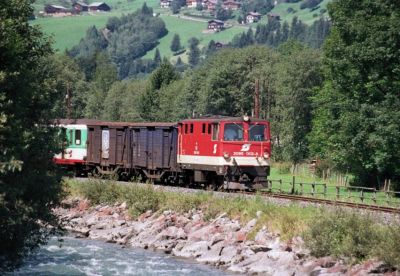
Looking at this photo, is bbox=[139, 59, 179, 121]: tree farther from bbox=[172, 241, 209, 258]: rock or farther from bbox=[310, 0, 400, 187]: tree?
bbox=[172, 241, 209, 258]: rock

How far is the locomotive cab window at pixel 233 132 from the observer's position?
3934 centimetres

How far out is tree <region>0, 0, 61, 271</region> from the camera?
2084 cm

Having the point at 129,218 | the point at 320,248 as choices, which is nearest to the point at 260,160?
the point at 129,218

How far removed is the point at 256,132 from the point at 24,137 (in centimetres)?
2064

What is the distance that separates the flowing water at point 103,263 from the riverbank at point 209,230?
3.04 feet

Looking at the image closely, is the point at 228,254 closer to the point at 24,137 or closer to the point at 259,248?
the point at 259,248

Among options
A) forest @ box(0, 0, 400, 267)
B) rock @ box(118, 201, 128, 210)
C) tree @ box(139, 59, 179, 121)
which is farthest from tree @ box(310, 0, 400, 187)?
tree @ box(139, 59, 179, 121)

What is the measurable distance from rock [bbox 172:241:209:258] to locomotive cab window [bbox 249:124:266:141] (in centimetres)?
925

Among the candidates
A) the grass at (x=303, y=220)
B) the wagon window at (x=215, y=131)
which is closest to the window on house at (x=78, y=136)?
the grass at (x=303, y=220)

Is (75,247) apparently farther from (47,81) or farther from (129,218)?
(47,81)

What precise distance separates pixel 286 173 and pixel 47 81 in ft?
147

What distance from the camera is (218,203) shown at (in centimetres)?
3466

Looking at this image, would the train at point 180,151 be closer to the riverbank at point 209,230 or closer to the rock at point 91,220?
the rock at point 91,220

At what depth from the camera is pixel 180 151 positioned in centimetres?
4316
